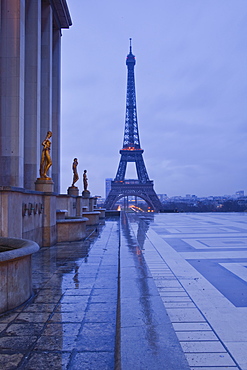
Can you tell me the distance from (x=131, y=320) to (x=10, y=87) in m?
15.8

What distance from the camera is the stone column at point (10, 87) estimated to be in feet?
57.1

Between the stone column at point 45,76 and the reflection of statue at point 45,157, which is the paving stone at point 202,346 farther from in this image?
the stone column at point 45,76

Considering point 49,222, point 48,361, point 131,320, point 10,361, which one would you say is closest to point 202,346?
point 131,320

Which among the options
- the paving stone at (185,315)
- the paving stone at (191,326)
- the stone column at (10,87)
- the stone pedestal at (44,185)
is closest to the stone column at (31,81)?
the stone column at (10,87)

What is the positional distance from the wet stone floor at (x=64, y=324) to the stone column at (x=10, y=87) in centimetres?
1075

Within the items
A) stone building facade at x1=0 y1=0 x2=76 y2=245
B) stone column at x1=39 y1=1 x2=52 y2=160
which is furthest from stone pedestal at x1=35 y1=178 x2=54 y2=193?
stone column at x1=39 y1=1 x2=52 y2=160

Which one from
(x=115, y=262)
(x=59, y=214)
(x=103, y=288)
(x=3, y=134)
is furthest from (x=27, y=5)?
(x=103, y=288)

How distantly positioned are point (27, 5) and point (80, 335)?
21090mm

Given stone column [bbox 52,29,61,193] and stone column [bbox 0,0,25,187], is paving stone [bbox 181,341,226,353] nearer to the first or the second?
stone column [bbox 0,0,25,187]

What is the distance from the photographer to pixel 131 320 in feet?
13.6

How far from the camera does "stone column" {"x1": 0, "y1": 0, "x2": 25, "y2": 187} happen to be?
17.4m

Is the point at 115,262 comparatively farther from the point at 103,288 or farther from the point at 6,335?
the point at 6,335

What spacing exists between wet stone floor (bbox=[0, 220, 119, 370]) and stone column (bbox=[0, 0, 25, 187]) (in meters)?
10.8

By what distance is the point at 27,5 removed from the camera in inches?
808
